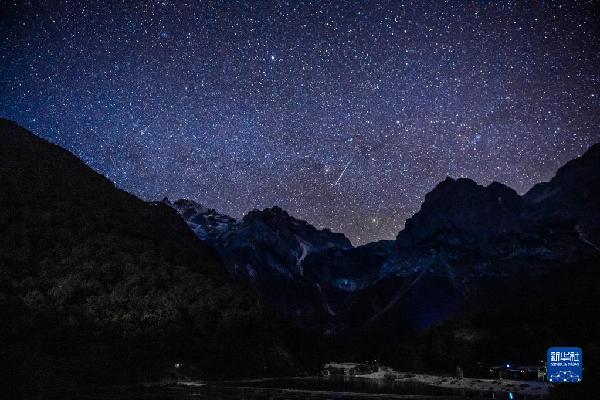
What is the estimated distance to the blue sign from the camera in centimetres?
2148

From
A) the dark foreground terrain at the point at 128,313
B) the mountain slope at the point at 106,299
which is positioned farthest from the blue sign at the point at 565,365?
the mountain slope at the point at 106,299

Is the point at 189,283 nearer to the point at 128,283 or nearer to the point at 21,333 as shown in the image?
the point at 128,283

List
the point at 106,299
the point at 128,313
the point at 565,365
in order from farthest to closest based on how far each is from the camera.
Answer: the point at 106,299 < the point at 128,313 < the point at 565,365

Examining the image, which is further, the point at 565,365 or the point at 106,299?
the point at 106,299

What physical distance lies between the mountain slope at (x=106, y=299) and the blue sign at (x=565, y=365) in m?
31.3

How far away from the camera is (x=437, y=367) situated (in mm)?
73625

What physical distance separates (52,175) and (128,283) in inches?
1087

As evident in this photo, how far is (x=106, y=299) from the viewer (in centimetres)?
5394

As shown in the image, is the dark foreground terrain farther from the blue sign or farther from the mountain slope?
the blue sign

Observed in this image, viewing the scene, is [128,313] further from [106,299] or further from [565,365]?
[565,365]

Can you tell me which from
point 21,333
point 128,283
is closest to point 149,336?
point 128,283

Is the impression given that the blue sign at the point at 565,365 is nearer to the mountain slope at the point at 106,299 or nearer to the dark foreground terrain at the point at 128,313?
the dark foreground terrain at the point at 128,313

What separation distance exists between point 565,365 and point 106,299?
150 ft

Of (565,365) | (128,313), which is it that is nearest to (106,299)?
(128,313)
